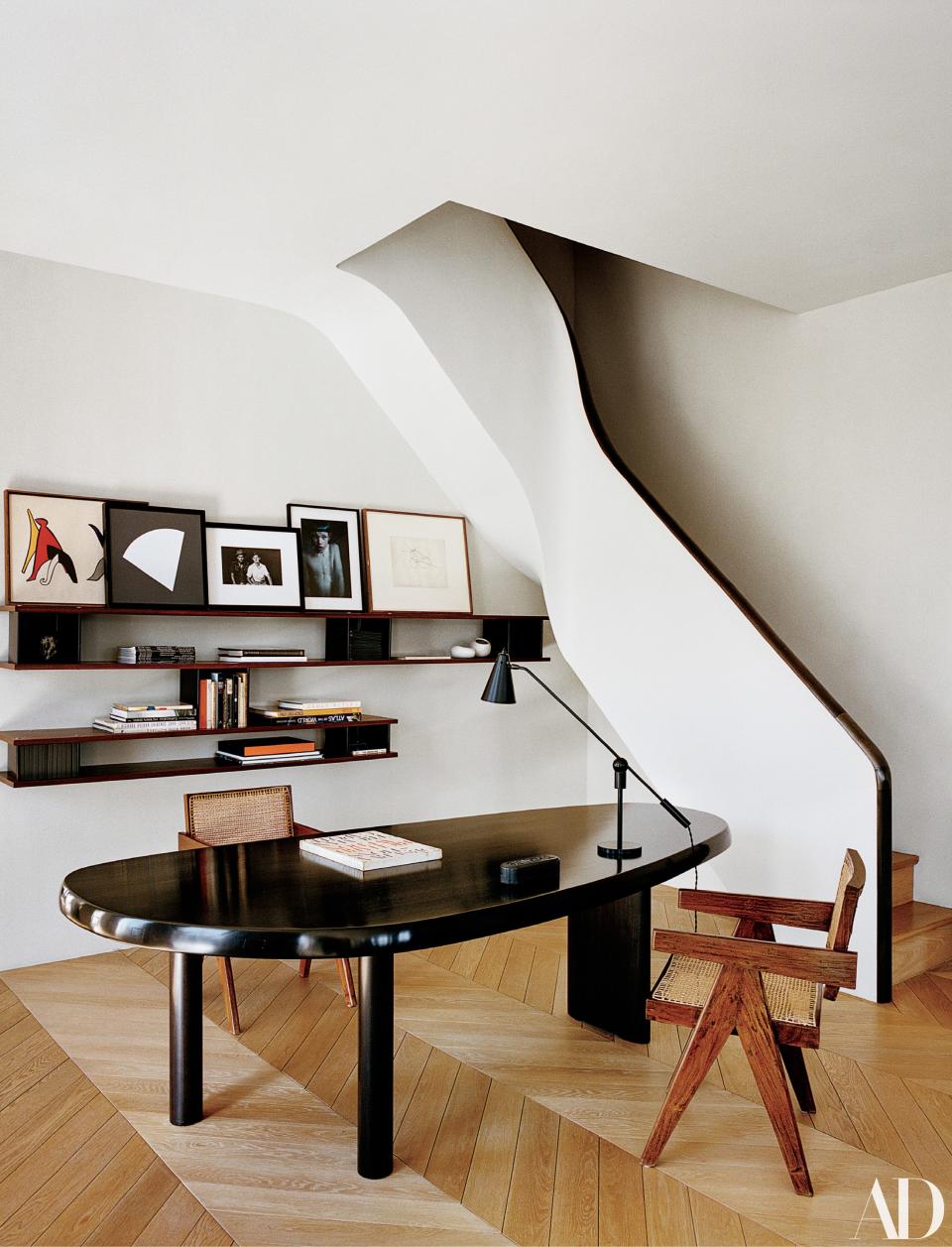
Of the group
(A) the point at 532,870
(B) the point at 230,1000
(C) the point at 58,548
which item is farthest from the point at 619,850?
(C) the point at 58,548

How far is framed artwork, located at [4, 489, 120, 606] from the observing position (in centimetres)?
396

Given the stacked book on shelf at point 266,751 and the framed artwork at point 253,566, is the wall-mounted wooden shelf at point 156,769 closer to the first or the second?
the stacked book on shelf at point 266,751

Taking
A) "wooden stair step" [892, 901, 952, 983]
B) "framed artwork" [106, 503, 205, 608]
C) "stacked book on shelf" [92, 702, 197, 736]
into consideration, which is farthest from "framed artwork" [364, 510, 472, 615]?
"wooden stair step" [892, 901, 952, 983]

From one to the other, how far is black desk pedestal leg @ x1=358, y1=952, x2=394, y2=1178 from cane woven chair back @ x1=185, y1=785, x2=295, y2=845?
124 cm

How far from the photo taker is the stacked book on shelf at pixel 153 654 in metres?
4.10

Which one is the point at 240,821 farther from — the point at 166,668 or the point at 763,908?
the point at 763,908

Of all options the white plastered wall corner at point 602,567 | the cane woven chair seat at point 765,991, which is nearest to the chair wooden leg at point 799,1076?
the cane woven chair seat at point 765,991

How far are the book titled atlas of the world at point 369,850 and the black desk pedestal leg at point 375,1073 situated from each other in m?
0.31

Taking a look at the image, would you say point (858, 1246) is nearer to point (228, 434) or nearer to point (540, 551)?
point (540, 551)

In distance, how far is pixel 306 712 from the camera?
14.8 feet

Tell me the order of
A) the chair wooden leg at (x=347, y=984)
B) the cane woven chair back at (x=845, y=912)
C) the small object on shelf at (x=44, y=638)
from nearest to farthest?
the cane woven chair back at (x=845, y=912) < the chair wooden leg at (x=347, y=984) < the small object on shelf at (x=44, y=638)

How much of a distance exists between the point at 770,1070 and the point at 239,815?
2159 mm

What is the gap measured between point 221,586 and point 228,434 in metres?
0.73

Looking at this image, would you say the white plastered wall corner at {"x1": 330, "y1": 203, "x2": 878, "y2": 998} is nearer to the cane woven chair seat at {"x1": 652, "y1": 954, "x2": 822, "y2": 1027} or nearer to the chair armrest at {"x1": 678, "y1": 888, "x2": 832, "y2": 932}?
the chair armrest at {"x1": 678, "y1": 888, "x2": 832, "y2": 932}
